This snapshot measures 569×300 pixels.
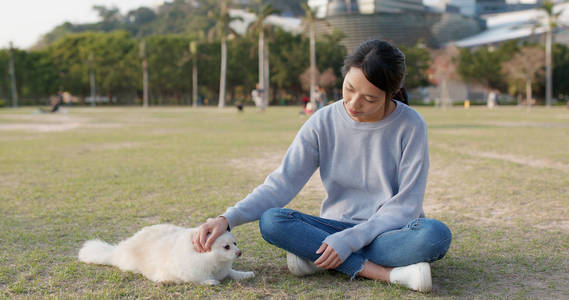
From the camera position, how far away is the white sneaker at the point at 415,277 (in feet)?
8.59

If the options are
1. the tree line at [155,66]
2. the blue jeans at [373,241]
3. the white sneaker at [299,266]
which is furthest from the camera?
the tree line at [155,66]

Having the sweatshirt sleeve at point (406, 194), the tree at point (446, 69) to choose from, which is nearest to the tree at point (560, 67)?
the tree at point (446, 69)

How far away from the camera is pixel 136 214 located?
478cm

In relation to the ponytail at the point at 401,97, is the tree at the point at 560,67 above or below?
above

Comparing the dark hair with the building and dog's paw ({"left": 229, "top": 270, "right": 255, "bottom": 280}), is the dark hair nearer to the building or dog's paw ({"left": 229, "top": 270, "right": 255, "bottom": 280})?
dog's paw ({"left": 229, "top": 270, "right": 255, "bottom": 280})

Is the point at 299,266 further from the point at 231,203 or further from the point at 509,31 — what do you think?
the point at 509,31

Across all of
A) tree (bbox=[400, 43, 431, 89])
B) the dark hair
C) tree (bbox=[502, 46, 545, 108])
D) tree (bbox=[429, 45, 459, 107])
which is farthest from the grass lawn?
tree (bbox=[400, 43, 431, 89])

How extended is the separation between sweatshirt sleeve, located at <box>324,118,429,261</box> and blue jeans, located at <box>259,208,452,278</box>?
0.05m

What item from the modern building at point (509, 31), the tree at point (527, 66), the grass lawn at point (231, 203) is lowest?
the grass lawn at point (231, 203)

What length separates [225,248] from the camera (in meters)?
2.68

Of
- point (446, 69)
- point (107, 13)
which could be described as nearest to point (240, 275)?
point (446, 69)

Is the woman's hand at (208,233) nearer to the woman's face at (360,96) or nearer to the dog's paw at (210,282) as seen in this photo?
the dog's paw at (210,282)

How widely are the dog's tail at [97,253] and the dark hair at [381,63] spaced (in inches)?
71.4

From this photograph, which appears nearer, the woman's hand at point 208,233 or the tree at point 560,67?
the woman's hand at point 208,233
